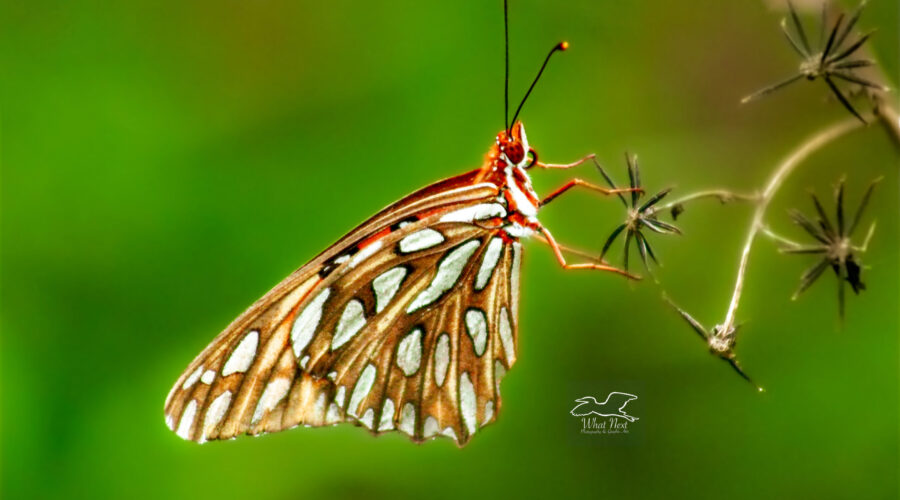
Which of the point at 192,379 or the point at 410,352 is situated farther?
the point at 410,352

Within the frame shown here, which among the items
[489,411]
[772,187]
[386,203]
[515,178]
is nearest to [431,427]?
[489,411]

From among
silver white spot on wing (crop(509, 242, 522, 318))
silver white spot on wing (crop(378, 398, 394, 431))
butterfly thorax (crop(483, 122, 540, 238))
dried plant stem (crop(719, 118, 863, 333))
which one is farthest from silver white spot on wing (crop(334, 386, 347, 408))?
dried plant stem (crop(719, 118, 863, 333))

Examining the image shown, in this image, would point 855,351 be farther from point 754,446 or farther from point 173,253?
point 173,253

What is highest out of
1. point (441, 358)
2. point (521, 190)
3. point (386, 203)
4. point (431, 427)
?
point (386, 203)

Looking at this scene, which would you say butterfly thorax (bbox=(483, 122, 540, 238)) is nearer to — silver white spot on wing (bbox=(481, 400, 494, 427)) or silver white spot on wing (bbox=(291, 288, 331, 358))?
silver white spot on wing (bbox=(481, 400, 494, 427))

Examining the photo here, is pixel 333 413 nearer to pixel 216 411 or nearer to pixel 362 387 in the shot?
pixel 362 387
